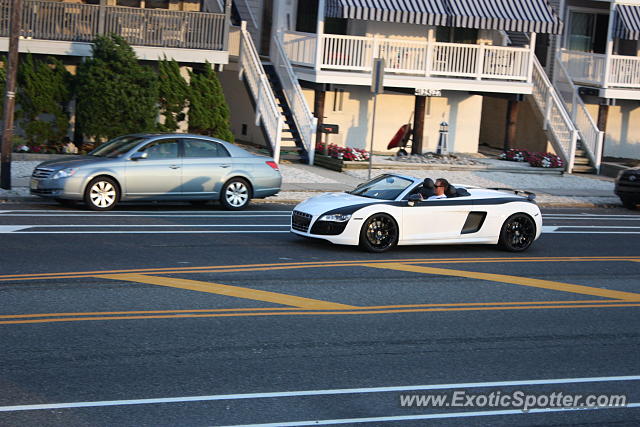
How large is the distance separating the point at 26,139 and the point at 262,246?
12.1 meters

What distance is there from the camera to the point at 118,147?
20.3m

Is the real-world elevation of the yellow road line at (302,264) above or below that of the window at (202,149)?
below

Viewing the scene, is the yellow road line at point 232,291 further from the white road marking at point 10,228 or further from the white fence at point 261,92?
the white fence at point 261,92

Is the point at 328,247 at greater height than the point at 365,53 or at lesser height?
lesser

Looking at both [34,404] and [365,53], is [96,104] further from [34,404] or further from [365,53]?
[34,404]

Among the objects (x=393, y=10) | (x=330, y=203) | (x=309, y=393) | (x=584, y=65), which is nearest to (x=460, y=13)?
(x=393, y=10)

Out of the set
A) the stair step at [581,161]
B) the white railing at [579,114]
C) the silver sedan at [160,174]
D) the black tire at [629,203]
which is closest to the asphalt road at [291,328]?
the silver sedan at [160,174]

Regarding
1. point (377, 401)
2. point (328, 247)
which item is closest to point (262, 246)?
point (328, 247)

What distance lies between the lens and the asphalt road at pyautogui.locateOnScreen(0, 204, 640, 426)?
839 cm

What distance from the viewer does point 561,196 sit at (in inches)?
1048

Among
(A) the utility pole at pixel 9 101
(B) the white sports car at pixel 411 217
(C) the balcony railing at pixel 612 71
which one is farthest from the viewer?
(C) the balcony railing at pixel 612 71

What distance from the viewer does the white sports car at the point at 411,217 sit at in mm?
15891

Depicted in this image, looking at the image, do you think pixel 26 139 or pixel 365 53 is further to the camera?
pixel 365 53

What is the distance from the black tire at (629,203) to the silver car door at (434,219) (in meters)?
10.4
